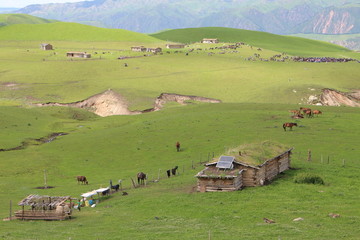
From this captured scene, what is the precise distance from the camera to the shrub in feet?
156

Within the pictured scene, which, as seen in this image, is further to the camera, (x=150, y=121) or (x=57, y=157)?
(x=150, y=121)

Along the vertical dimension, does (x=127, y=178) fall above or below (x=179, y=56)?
below

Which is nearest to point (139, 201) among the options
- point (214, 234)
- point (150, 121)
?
point (214, 234)

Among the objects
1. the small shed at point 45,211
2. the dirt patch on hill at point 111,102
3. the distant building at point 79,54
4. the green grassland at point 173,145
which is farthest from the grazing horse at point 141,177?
the distant building at point 79,54

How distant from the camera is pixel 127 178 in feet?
183

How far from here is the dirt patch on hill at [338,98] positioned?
118450 mm

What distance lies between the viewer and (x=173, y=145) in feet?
234

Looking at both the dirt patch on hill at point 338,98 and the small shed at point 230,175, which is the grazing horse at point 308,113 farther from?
the small shed at point 230,175

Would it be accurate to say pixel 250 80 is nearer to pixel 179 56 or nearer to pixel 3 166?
pixel 179 56

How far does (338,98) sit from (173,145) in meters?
61.8

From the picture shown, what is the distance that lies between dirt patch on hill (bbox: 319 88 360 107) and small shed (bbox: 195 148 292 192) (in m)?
73.5

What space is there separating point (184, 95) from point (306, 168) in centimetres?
7086

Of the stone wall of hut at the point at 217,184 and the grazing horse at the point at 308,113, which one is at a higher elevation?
the grazing horse at the point at 308,113

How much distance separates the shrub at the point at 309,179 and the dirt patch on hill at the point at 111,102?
220 feet
